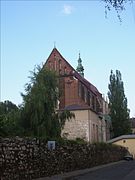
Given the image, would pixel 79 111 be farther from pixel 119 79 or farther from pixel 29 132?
pixel 29 132

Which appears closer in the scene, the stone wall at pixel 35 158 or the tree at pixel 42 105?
the stone wall at pixel 35 158

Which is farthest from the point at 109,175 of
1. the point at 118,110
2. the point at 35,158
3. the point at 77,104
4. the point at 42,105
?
the point at 118,110

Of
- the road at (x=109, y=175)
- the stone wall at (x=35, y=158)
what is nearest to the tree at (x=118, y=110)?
the stone wall at (x=35, y=158)

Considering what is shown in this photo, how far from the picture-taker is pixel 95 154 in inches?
1629

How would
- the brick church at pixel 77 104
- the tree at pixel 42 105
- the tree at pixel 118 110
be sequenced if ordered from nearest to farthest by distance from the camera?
the tree at pixel 42 105, the brick church at pixel 77 104, the tree at pixel 118 110

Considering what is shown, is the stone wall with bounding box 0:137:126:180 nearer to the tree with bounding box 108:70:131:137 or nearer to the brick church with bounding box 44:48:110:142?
the brick church with bounding box 44:48:110:142

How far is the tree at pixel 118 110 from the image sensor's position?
83.2 meters

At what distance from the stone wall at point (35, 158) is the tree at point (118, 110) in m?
46.7

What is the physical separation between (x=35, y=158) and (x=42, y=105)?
1457 centimetres

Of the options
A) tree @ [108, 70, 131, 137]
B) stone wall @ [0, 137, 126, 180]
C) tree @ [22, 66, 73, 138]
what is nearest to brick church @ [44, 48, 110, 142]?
tree @ [108, 70, 131, 137]

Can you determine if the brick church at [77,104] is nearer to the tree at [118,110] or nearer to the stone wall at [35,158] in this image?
the tree at [118,110]

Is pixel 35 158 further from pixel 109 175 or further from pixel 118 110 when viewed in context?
pixel 118 110

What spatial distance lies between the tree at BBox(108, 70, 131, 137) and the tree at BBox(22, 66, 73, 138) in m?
44.1

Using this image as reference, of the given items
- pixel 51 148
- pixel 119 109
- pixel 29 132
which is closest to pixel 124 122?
pixel 119 109
